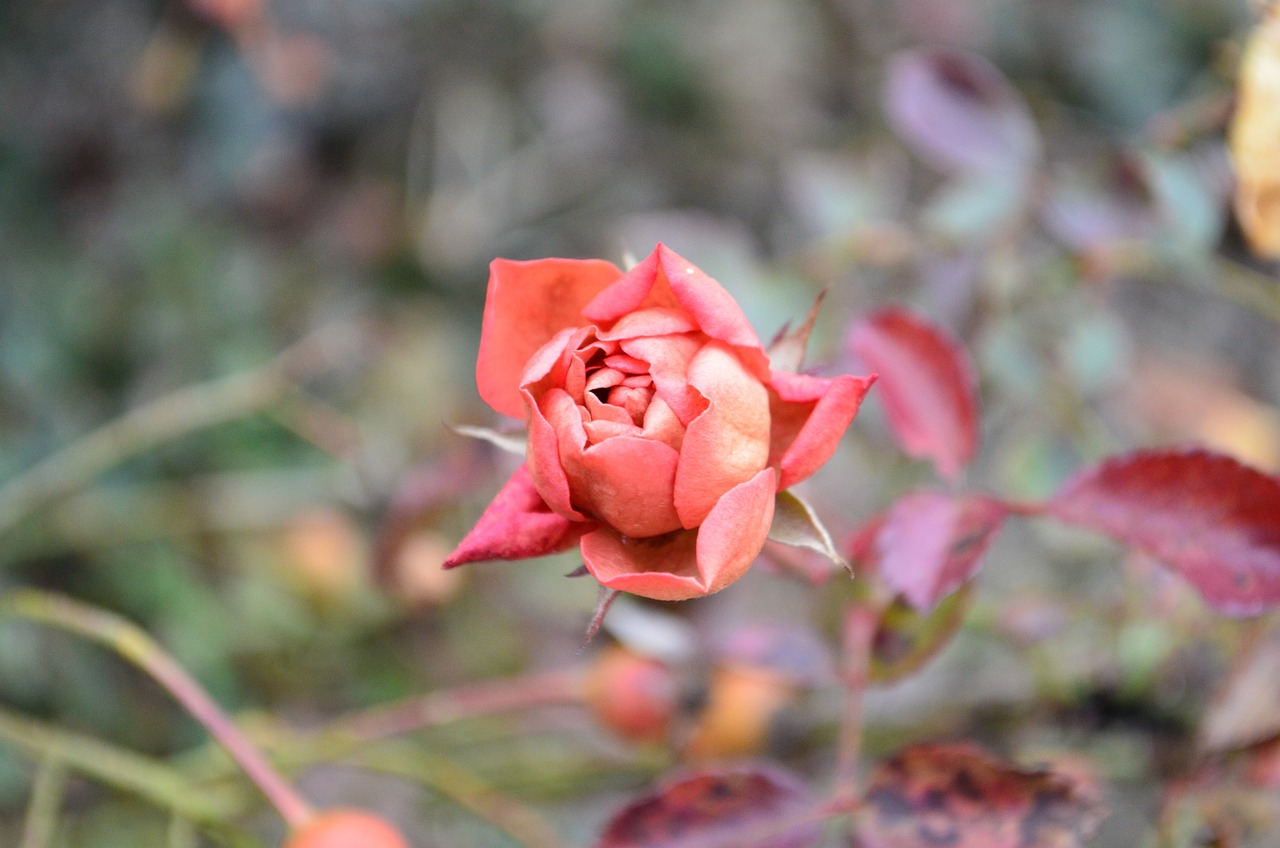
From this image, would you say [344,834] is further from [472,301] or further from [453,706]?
[472,301]

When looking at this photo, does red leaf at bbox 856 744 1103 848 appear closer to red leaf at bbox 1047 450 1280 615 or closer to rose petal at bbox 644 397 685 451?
red leaf at bbox 1047 450 1280 615

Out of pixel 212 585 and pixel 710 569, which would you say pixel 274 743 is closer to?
pixel 212 585

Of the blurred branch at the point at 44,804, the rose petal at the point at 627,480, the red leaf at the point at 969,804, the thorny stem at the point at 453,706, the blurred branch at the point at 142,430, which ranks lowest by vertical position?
the red leaf at the point at 969,804

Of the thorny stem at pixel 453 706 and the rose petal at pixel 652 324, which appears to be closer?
the rose petal at pixel 652 324

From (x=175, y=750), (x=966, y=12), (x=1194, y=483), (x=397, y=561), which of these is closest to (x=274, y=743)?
(x=397, y=561)

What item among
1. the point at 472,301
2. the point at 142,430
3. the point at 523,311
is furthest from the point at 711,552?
the point at 472,301

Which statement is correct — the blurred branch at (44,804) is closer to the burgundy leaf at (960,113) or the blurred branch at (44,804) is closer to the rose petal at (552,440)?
the rose petal at (552,440)

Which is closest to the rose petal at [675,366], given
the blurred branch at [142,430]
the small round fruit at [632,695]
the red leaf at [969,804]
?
the red leaf at [969,804]
